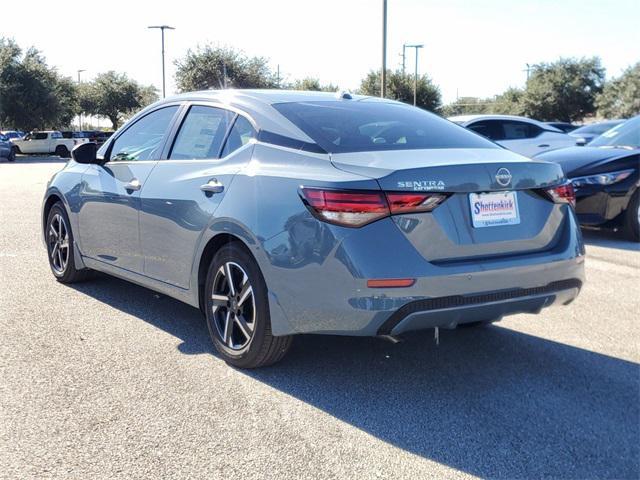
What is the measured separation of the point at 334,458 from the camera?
295cm

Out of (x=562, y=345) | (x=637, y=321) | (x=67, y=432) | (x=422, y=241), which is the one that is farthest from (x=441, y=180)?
(x=637, y=321)

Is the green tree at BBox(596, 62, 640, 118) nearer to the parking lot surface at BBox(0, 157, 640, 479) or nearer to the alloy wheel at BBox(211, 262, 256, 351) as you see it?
the parking lot surface at BBox(0, 157, 640, 479)

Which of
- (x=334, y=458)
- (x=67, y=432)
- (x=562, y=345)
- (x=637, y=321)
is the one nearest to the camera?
(x=334, y=458)

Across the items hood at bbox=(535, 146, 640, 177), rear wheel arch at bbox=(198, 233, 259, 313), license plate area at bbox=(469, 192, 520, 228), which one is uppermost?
hood at bbox=(535, 146, 640, 177)

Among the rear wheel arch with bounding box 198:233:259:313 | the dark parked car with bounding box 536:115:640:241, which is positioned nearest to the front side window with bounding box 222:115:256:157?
the rear wheel arch with bounding box 198:233:259:313

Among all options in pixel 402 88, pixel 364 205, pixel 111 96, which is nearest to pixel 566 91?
pixel 402 88

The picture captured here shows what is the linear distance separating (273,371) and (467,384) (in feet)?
3.58

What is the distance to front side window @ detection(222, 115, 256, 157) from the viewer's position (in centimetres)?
409

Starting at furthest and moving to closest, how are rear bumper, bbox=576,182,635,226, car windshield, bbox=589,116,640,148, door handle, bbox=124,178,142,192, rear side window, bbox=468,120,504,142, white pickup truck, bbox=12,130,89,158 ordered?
white pickup truck, bbox=12,130,89,158
rear side window, bbox=468,120,504,142
car windshield, bbox=589,116,640,148
rear bumper, bbox=576,182,635,226
door handle, bbox=124,178,142,192

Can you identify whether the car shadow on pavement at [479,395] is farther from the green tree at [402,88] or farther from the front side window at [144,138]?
the green tree at [402,88]

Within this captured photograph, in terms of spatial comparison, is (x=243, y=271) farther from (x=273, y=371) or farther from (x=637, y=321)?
(x=637, y=321)

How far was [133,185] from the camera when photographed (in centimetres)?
482

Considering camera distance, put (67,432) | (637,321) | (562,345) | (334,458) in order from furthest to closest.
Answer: (637,321) < (562,345) < (67,432) < (334,458)

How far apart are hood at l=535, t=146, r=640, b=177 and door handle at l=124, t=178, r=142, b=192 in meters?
5.10
